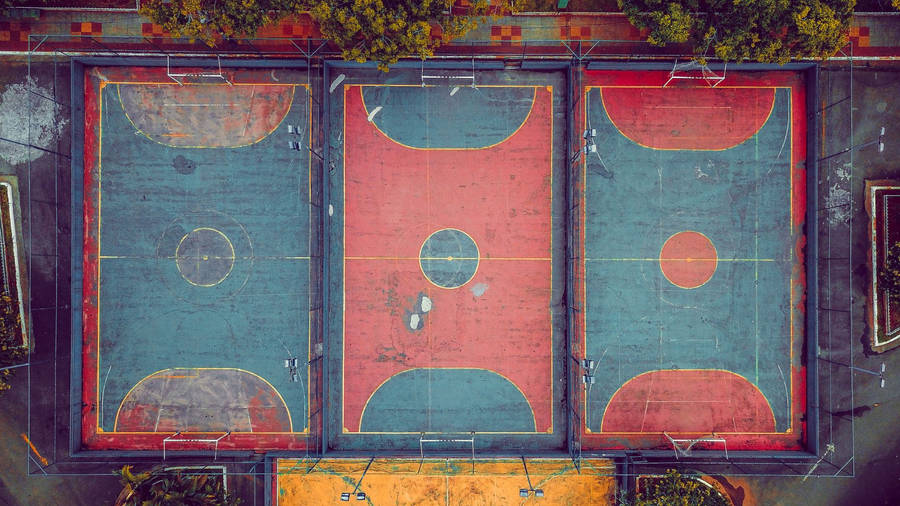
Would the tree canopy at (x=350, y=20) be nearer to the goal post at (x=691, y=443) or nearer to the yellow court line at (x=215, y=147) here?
the yellow court line at (x=215, y=147)

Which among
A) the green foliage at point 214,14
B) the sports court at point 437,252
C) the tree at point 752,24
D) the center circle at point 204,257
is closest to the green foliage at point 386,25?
the green foliage at point 214,14

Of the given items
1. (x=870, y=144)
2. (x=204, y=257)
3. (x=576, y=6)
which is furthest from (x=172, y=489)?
(x=870, y=144)

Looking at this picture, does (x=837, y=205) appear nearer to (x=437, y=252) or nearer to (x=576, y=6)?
(x=576, y=6)

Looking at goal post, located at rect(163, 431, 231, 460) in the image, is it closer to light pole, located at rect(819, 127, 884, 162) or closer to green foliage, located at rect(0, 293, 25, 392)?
green foliage, located at rect(0, 293, 25, 392)

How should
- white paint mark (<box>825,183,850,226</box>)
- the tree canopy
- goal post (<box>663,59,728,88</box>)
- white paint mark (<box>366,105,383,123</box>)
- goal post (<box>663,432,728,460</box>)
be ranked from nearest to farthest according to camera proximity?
the tree canopy, goal post (<box>663,59,728,88</box>), goal post (<box>663,432,728,460</box>), white paint mark (<box>366,105,383,123</box>), white paint mark (<box>825,183,850,226</box>)

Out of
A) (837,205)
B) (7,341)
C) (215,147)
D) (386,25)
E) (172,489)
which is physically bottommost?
(172,489)

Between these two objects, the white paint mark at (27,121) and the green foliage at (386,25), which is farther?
the white paint mark at (27,121)

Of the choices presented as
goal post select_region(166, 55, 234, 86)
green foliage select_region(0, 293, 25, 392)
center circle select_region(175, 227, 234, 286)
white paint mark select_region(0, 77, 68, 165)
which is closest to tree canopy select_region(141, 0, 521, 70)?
goal post select_region(166, 55, 234, 86)
